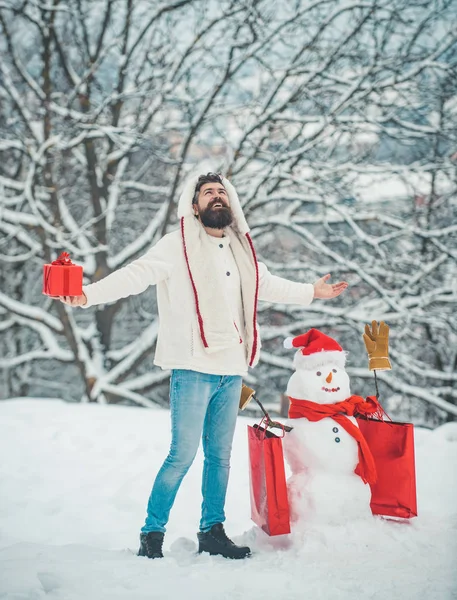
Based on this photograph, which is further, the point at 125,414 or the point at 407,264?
the point at 407,264

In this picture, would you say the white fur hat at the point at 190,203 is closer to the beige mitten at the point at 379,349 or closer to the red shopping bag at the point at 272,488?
the beige mitten at the point at 379,349

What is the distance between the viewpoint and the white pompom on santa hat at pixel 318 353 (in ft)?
8.82

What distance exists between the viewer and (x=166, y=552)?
2453 mm

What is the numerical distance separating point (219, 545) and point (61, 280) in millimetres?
1326

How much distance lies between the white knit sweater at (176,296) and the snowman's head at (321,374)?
14.1 inches

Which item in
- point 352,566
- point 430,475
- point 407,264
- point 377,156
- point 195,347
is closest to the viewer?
point 352,566

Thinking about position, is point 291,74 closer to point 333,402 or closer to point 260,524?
point 333,402

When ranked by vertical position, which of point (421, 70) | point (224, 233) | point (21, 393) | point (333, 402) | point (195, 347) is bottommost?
point (21, 393)

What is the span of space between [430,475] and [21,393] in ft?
30.7

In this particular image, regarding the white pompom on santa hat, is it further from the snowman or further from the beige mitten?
the beige mitten

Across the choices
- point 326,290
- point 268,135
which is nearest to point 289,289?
point 326,290

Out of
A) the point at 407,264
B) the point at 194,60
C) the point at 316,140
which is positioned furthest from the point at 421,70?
the point at 194,60

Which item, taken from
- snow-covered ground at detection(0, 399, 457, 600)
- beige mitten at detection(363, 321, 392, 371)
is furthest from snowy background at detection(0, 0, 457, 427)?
beige mitten at detection(363, 321, 392, 371)

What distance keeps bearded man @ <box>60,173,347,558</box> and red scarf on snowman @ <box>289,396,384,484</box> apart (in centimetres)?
36
